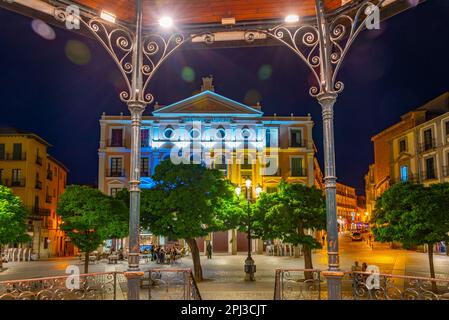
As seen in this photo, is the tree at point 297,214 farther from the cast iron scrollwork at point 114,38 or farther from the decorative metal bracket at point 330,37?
the cast iron scrollwork at point 114,38

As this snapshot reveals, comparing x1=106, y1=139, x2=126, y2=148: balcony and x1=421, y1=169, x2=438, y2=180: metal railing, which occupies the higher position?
x1=106, y1=139, x2=126, y2=148: balcony

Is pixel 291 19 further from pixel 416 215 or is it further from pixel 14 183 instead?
pixel 14 183

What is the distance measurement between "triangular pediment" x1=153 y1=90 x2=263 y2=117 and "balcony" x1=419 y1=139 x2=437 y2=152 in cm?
1602

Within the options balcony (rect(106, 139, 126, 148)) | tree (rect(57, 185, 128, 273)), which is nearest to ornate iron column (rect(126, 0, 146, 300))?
tree (rect(57, 185, 128, 273))

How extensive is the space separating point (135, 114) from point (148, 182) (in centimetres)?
3687

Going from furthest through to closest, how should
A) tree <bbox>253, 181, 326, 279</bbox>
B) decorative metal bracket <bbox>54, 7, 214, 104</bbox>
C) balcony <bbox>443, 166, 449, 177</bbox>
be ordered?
balcony <bbox>443, 166, 449, 177</bbox>
tree <bbox>253, 181, 326, 279</bbox>
decorative metal bracket <bbox>54, 7, 214, 104</bbox>

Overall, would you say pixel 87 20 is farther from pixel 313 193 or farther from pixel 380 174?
pixel 380 174

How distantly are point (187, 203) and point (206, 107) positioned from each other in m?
28.4

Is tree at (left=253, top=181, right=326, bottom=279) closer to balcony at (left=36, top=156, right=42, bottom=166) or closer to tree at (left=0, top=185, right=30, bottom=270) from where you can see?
tree at (left=0, top=185, right=30, bottom=270)

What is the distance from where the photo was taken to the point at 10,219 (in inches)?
845

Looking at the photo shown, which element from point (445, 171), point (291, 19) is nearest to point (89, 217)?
point (291, 19)

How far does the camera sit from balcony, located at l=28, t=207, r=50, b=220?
40.7m

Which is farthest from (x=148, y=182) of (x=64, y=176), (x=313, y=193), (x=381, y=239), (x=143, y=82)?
(x=143, y=82)

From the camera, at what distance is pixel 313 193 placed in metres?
17.9
